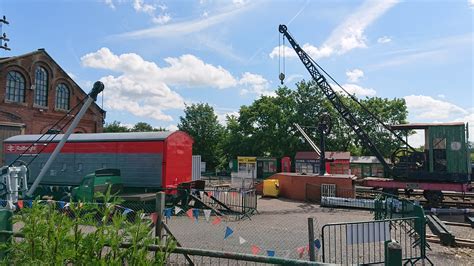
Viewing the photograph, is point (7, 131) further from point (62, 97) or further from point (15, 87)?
point (62, 97)

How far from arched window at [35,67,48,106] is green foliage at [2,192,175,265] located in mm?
35003

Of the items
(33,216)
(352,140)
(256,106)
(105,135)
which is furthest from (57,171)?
(352,140)

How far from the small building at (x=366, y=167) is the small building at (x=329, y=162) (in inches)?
113

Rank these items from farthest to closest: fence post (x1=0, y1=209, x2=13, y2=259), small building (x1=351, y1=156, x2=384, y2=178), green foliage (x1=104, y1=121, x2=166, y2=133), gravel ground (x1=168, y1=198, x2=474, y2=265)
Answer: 1. green foliage (x1=104, y1=121, x2=166, y2=133)
2. small building (x1=351, y1=156, x2=384, y2=178)
3. gravel ground (x1=168, y1=198, x2=474, y2=265)
4. fence post (x1=0, y1=209, x2=13, y2=259)

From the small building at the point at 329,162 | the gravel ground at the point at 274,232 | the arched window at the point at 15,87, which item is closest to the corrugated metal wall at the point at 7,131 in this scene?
the arched window at the point at 15,87

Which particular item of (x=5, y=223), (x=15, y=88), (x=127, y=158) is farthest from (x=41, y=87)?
(x=5, y=223)

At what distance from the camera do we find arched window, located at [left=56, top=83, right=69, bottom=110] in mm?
35950

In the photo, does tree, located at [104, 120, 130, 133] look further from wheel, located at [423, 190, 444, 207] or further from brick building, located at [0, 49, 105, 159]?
wheel, located at [423, 190, 444, 207]

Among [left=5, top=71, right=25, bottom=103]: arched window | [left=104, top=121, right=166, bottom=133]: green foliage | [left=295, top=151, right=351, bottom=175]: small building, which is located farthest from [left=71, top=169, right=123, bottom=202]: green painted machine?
[left=104, top=121, right=166, bottom=133]: green foliage

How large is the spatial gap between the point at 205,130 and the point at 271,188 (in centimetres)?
3607

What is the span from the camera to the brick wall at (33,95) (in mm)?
30047

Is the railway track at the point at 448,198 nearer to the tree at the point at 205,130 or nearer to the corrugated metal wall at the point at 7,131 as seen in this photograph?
the corrugated metal wall at the point at 7,131

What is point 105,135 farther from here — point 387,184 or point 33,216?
point 387,184

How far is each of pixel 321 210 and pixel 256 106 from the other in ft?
108
